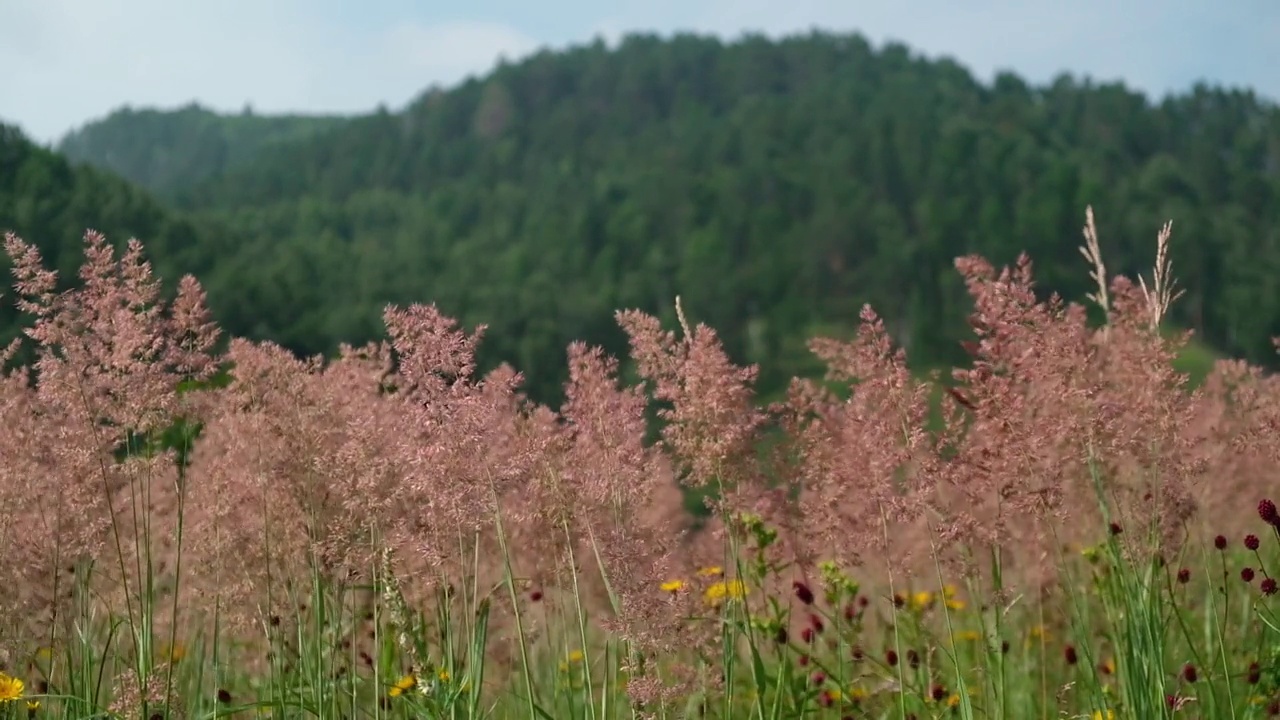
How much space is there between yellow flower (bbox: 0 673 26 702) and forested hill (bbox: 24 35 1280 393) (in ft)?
259

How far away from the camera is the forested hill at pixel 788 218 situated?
120 meters

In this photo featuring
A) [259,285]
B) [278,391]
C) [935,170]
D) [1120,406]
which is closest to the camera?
[1120,406]

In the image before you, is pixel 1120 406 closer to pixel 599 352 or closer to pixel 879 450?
pixel 879 450

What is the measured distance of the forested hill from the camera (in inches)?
4742

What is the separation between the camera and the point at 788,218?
155750 millimetres

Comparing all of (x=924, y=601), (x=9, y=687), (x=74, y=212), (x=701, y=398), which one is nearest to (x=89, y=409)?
(x=9, y=687)

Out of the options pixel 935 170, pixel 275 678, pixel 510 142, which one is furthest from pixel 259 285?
pixel 510 142

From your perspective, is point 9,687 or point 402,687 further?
point 402,687

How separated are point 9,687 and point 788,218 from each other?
154 meters

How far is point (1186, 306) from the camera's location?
120000 mm

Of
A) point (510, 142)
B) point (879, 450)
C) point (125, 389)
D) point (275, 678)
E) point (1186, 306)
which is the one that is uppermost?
point (510, 142)

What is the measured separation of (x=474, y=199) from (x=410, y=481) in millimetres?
175045

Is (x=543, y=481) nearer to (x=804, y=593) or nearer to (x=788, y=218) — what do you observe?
(x=804, y=593)

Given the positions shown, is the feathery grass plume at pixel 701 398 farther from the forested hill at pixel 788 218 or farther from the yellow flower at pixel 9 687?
the forested hill at pixel 788 218
